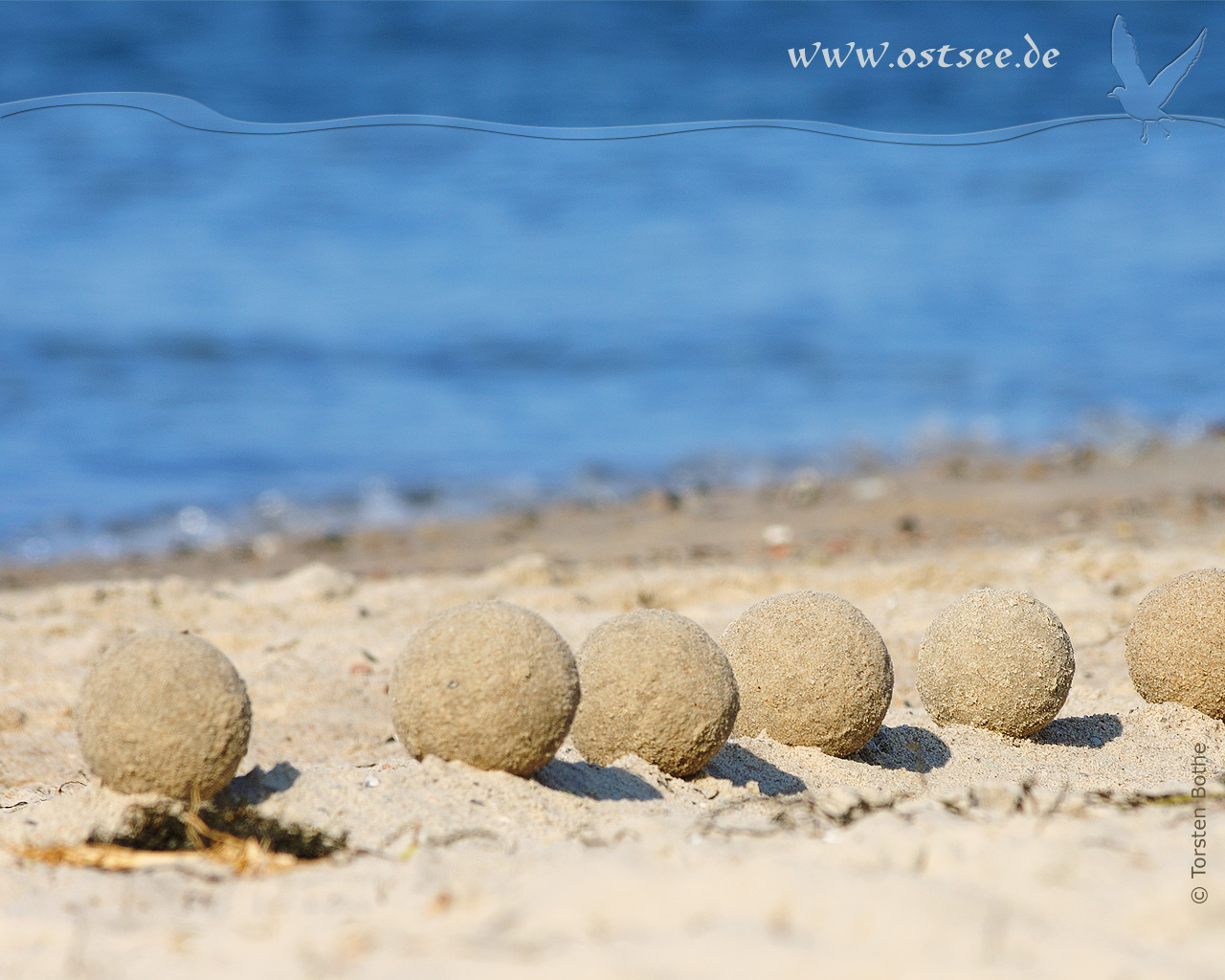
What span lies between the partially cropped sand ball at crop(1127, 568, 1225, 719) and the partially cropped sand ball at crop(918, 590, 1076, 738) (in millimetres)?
653

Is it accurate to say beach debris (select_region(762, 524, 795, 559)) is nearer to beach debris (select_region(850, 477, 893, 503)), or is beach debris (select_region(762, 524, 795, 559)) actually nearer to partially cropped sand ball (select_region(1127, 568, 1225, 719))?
beach debris (select_region(850, 477, 893, 503))

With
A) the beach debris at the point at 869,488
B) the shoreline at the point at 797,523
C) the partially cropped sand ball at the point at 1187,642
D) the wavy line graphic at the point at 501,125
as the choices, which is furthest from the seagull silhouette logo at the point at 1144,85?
the beach debris at the point at 869,488

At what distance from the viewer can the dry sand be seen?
9.63ft

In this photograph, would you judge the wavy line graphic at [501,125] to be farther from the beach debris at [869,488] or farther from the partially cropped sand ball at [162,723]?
the beach debris at [869,488]

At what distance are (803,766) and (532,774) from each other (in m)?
1.42

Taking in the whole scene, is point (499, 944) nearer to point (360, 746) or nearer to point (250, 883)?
point (250, 883)

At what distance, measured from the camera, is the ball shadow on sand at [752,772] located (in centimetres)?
538

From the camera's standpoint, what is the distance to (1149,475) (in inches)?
617

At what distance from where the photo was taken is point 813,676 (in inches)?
225

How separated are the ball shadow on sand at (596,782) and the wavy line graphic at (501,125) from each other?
4236 mm

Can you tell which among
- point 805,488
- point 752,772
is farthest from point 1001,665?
point 805,488

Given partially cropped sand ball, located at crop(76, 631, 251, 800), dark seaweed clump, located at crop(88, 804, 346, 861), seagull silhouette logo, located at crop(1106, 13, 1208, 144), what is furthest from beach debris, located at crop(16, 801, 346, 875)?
seagull silhouette logo, located at crop(1106, 13, 1208, 144)

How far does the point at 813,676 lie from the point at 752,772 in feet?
1.84

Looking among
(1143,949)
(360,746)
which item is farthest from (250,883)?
(360,746)
